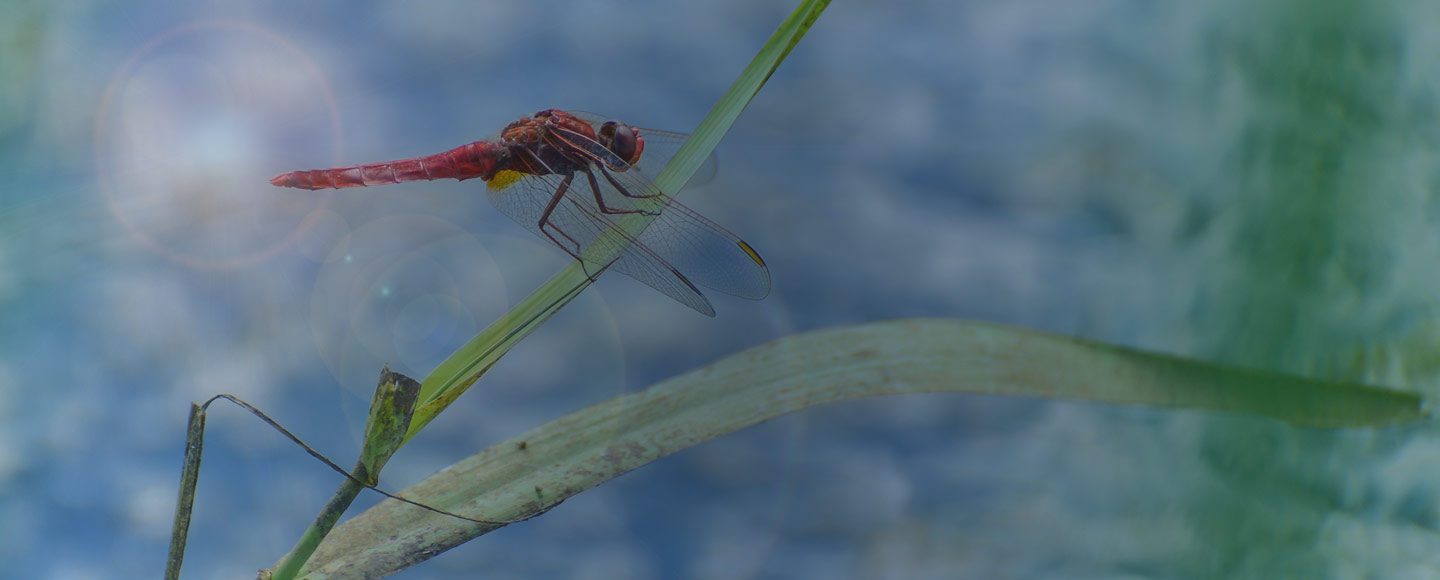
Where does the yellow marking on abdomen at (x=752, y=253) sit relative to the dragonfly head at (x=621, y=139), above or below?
below

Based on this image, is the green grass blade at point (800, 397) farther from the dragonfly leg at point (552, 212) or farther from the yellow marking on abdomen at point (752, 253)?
the dragonfly leg at point (552, 212)

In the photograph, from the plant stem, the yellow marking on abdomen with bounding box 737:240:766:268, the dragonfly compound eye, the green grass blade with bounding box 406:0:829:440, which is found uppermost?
the dragonfly compound eye

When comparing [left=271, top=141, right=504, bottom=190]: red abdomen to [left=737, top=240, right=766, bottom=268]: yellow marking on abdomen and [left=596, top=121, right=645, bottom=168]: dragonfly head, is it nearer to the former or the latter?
[left=596, top=121, right=645, bottom=168]: dragonfly head

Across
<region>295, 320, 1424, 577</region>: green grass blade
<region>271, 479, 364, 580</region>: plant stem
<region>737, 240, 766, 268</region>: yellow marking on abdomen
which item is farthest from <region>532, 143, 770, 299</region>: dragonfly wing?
<region>271, 479, 364, 580</region>: plant stem

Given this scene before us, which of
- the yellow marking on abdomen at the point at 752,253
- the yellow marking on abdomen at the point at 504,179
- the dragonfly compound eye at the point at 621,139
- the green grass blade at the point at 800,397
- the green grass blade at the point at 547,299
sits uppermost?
the dragonfly compound eye at the point at 621,139

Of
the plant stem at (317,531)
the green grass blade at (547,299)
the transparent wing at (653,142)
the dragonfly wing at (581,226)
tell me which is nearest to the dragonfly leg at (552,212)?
the dragonfly wing at (581,226)

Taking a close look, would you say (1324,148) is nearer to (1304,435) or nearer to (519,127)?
(1304,435)
